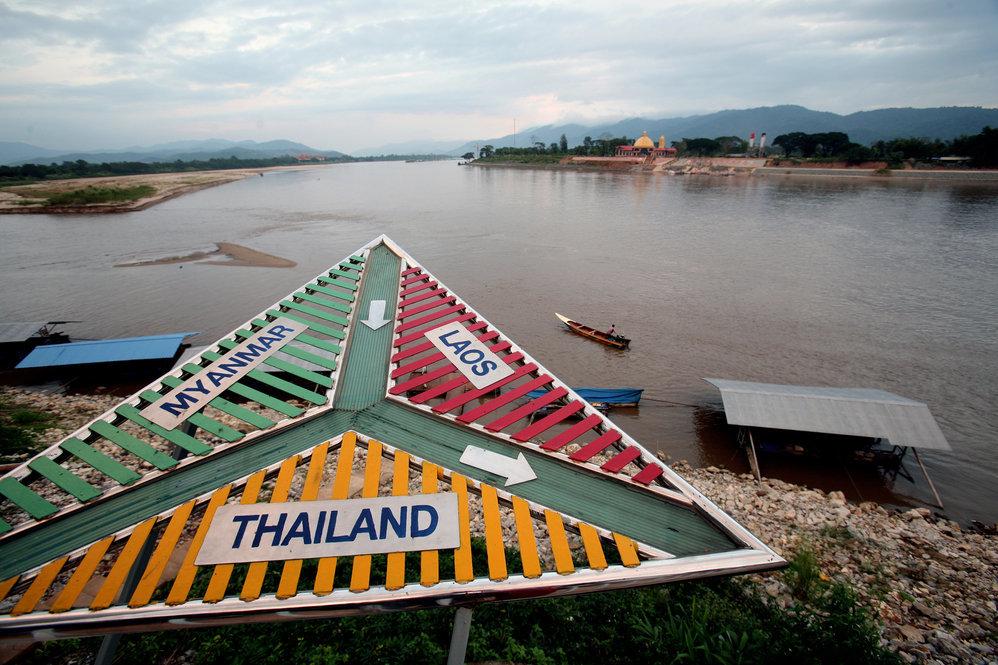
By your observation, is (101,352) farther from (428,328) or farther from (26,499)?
(428,328)

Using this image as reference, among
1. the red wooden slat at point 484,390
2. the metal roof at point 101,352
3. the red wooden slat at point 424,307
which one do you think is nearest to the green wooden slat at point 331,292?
the red wooden slat at point 424,307

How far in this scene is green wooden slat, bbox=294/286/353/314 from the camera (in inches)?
327

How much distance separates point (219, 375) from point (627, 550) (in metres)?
5.77

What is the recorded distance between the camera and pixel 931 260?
1146 inches

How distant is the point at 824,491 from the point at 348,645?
11941 millimetres

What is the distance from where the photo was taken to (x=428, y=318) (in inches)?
313

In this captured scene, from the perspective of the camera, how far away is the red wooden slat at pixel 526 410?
5.30m

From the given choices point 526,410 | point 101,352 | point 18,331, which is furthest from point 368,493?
point 18,331

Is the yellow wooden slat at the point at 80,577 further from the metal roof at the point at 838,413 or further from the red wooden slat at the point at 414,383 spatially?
the metal roof at the point at 838,413

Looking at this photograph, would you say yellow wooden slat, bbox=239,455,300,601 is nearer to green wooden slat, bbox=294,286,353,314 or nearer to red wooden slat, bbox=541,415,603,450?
red wooden slat, bbox=541,415,603,450

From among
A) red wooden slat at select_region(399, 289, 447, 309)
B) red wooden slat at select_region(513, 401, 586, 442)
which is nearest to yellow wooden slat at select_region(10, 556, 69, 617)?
red wooden slat at select_region(513, 401, 586, 442)

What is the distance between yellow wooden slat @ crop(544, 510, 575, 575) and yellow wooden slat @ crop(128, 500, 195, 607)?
10.2 ft

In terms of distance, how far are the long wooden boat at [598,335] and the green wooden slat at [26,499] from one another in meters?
17.0

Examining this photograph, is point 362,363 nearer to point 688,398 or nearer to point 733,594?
point 733,594
